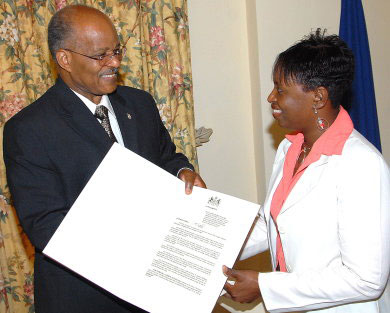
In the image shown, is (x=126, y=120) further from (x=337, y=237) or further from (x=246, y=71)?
(x=246, y=71)

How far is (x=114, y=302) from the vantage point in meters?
1.87

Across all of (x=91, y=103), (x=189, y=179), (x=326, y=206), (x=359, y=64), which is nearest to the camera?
(x=326, y=206)

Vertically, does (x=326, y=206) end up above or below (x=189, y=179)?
below

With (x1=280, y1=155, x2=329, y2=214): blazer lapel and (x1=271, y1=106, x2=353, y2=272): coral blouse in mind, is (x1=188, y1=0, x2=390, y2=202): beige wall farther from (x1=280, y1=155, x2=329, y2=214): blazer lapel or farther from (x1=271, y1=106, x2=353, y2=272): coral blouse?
(x1=280, y1=155, x2=329, y2=214): blazer lapel

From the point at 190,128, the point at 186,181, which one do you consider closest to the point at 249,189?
the point at 190,128

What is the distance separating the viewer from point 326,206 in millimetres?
1542

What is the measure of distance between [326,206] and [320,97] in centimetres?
41

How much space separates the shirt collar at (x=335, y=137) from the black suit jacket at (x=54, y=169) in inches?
31.5

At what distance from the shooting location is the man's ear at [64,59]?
178 centimetres

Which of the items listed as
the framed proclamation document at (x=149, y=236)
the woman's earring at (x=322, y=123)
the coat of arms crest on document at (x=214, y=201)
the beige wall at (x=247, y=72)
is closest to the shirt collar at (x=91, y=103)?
the framed proclamation document at (x=149, y=236)

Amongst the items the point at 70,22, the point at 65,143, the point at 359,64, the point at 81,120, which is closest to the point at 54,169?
the point at 65,143

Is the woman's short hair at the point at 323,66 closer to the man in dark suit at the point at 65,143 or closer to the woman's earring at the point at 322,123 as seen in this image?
the woman's earring at the point at 322,123

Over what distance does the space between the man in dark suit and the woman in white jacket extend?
1.48 ft

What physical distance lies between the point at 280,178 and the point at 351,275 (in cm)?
53
